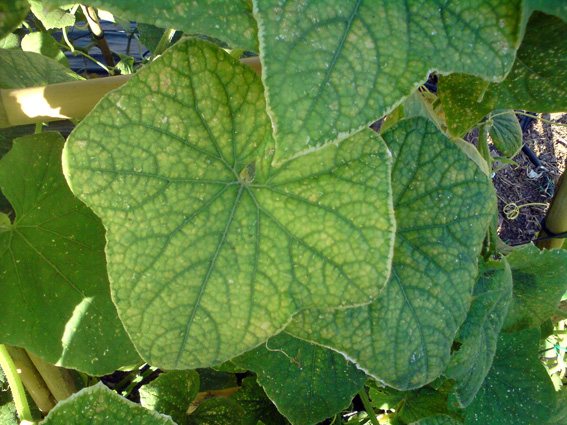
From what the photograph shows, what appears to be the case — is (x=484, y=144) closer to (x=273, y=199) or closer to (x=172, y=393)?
(x=273, y=199)

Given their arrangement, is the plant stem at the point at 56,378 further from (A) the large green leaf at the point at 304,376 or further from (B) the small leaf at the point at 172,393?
(A) the large green leaf at the point at 304,376

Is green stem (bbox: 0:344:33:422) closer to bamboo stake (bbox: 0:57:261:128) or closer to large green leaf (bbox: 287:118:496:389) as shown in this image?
bamboo stake (bbox: 0:57:261:128)

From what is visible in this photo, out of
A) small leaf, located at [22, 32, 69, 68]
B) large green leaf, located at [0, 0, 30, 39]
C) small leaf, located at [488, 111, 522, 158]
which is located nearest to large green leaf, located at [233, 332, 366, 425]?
large green leaf, located at [0, 0, 30, 39]

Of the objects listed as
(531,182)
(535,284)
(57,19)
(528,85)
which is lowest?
(531,182)

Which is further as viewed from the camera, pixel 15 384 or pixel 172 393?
pixel 172 393

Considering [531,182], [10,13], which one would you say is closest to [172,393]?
[10,13]

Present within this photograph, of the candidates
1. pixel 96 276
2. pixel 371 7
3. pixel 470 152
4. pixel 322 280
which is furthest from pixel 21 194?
pixel 470 152
